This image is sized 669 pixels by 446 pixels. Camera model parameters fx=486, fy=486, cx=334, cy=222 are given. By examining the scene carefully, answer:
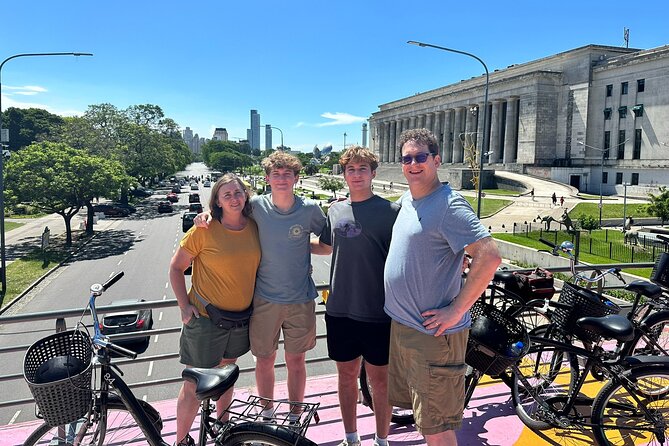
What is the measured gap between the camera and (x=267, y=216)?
3896mm

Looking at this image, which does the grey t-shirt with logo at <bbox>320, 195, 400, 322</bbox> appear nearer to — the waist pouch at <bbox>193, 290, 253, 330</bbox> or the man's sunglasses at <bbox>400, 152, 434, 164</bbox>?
the man's sunglasses at <bbox>400, 152, 434, 164</bbox>

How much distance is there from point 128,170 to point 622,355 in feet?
204

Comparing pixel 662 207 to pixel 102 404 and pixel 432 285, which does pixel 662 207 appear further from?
pixel 102 404

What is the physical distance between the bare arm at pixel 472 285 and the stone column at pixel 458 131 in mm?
82230

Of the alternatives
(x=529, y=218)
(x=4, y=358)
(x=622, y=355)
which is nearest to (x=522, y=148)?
(x=529, y=218)

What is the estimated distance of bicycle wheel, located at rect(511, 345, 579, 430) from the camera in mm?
4094

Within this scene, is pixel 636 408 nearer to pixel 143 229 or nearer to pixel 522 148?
pixel 143 229

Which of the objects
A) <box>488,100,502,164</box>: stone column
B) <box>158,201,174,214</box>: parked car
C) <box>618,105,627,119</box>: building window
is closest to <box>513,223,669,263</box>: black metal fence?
<box>618,105,627,119</box>: building window

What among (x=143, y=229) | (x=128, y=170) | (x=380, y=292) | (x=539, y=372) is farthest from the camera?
(x=128, y=170)

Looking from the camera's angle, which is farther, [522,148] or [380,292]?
[522,148]

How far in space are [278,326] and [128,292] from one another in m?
23.7

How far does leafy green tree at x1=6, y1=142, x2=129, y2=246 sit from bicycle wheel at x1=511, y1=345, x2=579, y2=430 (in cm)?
3699

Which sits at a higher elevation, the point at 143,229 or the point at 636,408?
the point at 636,408

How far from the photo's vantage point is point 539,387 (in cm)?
429
